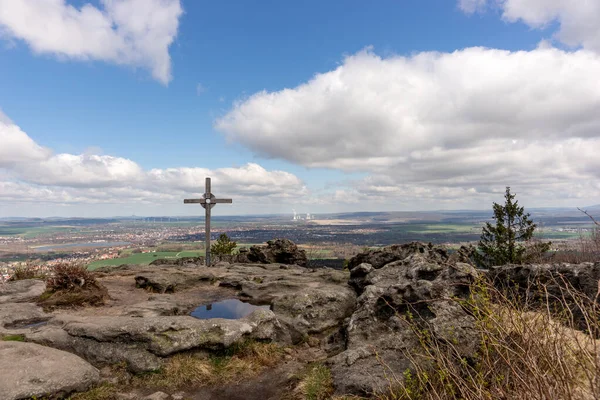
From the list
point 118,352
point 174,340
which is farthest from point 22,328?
point 174,340

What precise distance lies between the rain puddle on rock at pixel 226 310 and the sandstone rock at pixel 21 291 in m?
6.95

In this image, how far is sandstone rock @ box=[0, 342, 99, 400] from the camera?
647cm

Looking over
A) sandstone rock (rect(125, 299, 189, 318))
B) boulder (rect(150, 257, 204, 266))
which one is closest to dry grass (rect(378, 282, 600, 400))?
sandstone rock (rect(125, 299, 189, 318))

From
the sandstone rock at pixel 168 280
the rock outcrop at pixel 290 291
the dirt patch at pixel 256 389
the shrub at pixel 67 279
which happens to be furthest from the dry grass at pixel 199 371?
the sandstone rock at pixel 168 280

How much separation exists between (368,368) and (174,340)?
209 inches

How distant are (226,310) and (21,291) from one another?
9205 millimetres

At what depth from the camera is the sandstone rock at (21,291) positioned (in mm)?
13103

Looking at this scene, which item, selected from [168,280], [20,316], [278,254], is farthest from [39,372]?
[278,254]

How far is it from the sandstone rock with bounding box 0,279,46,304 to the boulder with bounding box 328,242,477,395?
12908mm

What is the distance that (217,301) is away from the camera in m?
14.8

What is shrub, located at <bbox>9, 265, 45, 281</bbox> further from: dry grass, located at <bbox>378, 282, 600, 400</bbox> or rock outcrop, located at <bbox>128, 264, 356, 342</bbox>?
dry grass, located at <bbox>378, 282, 600, 400</bbox>

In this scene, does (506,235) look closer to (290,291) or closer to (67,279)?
(290,291)

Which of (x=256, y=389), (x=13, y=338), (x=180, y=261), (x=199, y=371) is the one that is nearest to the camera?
(x=256, y=389)

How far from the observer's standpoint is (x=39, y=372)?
6.94 m
